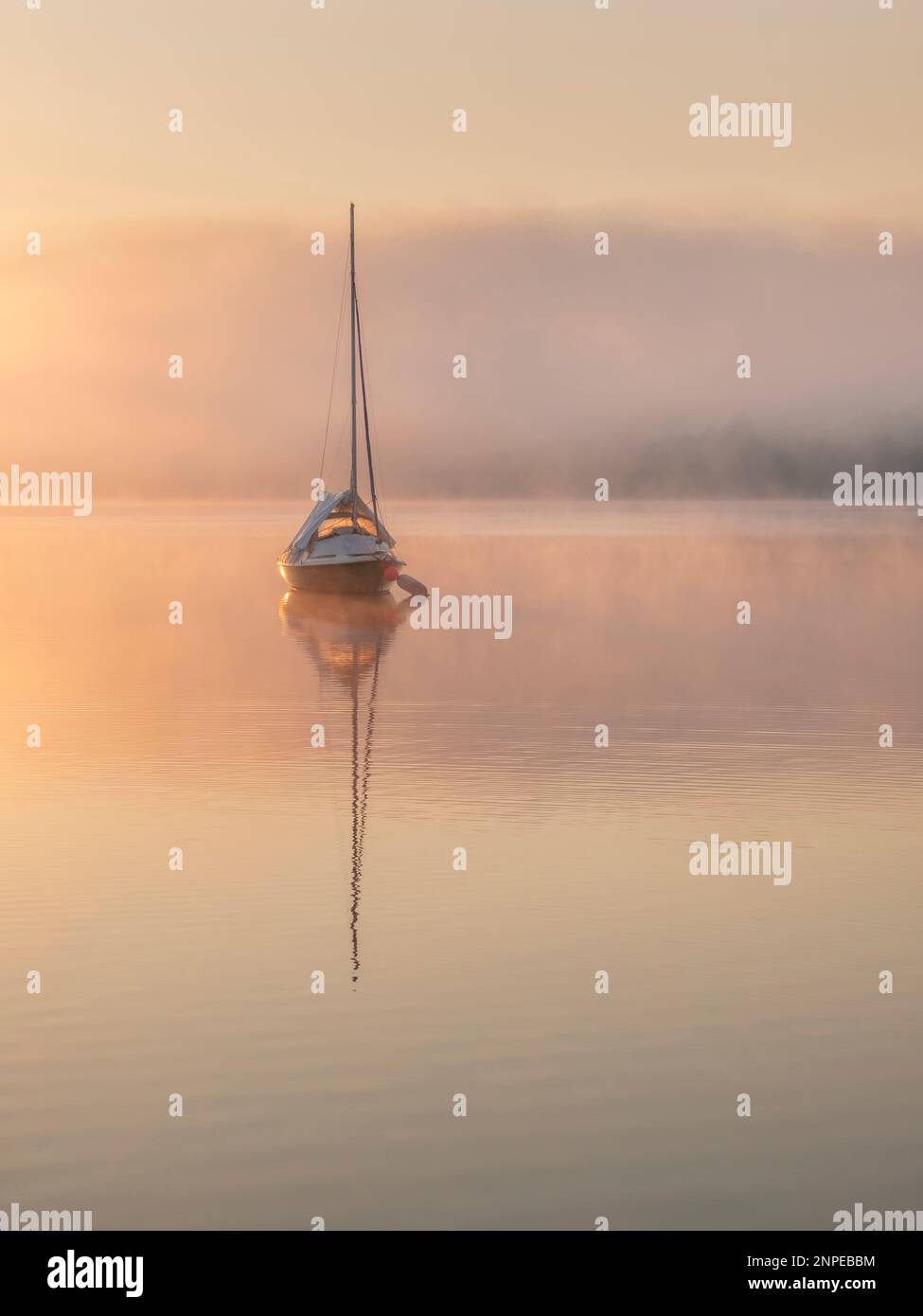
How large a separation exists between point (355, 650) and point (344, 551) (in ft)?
79.4

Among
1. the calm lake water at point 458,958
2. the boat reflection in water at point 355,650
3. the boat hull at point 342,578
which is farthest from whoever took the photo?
the boat hull at point 342,578

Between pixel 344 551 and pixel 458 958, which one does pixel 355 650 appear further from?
pixel 458 958

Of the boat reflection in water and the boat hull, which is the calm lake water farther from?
the boat hull

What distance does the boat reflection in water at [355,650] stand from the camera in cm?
3212

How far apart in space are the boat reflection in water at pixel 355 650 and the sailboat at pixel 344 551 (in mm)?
1379

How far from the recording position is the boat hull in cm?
9362

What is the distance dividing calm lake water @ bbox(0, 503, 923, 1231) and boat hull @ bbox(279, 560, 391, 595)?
38837 millimetres

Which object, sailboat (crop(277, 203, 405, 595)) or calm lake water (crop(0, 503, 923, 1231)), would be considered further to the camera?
sailboat (crop(277, 203, 405, 595))

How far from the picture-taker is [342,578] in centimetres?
9369

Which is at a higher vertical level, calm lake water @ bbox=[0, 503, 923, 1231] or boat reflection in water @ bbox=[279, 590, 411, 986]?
boat reflection in water @ bbox=[279, 590, 411, 986]
